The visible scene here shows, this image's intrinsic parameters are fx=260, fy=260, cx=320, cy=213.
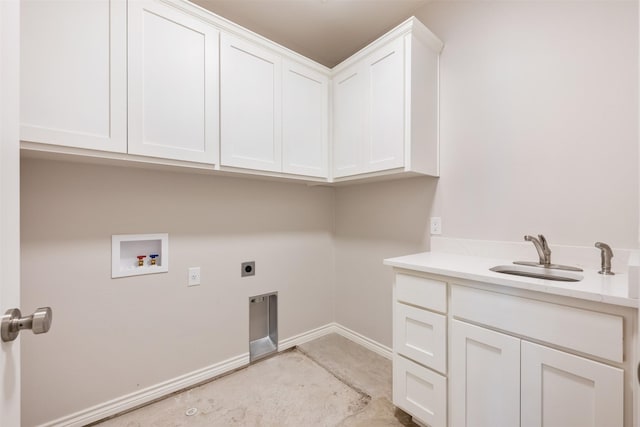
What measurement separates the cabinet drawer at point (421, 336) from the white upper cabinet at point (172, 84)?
1450 mm

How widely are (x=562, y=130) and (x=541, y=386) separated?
122 centimetres

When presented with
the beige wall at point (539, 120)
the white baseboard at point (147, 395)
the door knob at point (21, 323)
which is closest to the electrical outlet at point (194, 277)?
the white baseboard at point (147, 395)

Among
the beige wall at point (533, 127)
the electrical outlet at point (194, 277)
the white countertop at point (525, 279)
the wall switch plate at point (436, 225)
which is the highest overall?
the beige wall at point (533, 127)

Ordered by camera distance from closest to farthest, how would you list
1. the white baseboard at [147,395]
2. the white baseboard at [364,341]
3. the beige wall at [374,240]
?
1. the white baseboard at [147,395]
2. the beige wall at [374,240]
3. the white baseboard at [364,341]

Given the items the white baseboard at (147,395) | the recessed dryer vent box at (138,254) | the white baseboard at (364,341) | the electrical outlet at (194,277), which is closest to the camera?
the white baseboard at (147,395)

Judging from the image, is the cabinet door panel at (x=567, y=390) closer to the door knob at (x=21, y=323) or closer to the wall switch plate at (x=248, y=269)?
the door knob at (x=21, y=323)

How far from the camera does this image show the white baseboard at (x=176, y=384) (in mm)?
1457

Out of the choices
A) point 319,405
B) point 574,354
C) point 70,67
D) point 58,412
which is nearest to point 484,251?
point 574,354

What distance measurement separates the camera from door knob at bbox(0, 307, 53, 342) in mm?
575

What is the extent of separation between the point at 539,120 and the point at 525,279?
93 centimetres

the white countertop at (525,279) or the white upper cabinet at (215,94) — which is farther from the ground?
the white upper cabinet at (215,94)

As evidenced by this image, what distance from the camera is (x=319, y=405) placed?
161cm

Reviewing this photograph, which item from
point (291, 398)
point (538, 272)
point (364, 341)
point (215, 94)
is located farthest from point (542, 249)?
point (215, 94)

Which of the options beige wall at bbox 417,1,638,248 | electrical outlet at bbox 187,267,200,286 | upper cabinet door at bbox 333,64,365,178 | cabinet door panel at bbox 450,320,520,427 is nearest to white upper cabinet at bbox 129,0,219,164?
electrical outlet at bbox 187,267,200,286
